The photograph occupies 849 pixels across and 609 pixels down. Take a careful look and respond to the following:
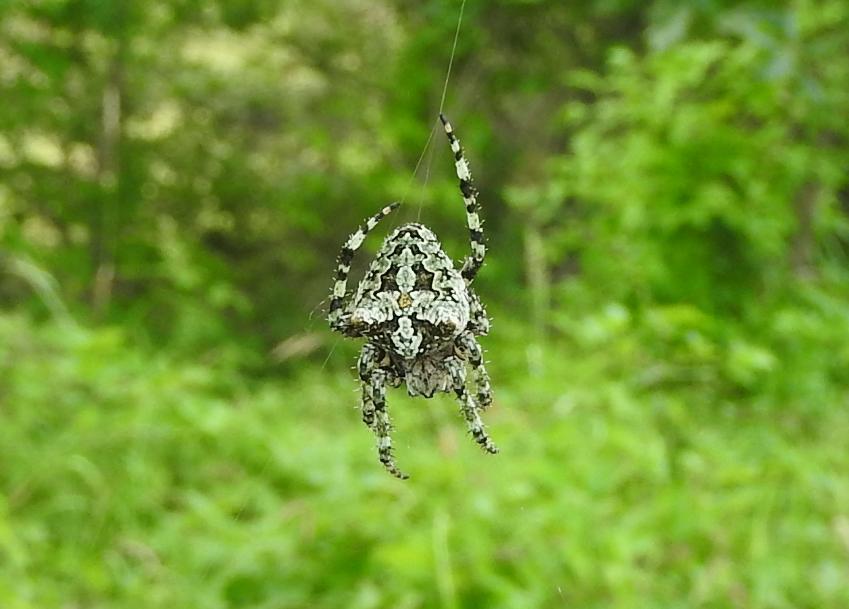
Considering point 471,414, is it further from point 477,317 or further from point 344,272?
point 344,272

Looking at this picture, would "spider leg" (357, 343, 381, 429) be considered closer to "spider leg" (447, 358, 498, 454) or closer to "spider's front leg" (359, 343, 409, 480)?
"spider's front leg" (359, 343, 409, 480)

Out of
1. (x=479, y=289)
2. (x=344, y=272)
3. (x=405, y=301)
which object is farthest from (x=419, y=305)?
(x=479, y=289)

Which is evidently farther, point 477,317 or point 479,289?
point 479,289

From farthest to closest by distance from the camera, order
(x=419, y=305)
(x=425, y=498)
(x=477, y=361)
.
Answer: (x=425, y=498) → (x=477, y=361) → (x=419, y=305)

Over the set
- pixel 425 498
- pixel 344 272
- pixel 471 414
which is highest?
pixel 425 498

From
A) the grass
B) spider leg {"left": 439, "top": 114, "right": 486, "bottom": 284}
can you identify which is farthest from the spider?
the grass

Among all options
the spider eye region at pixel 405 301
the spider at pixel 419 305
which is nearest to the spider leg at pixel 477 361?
the spider at pixel 419 305

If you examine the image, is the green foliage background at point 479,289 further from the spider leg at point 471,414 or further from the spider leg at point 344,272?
the spider leg at point 471,414
